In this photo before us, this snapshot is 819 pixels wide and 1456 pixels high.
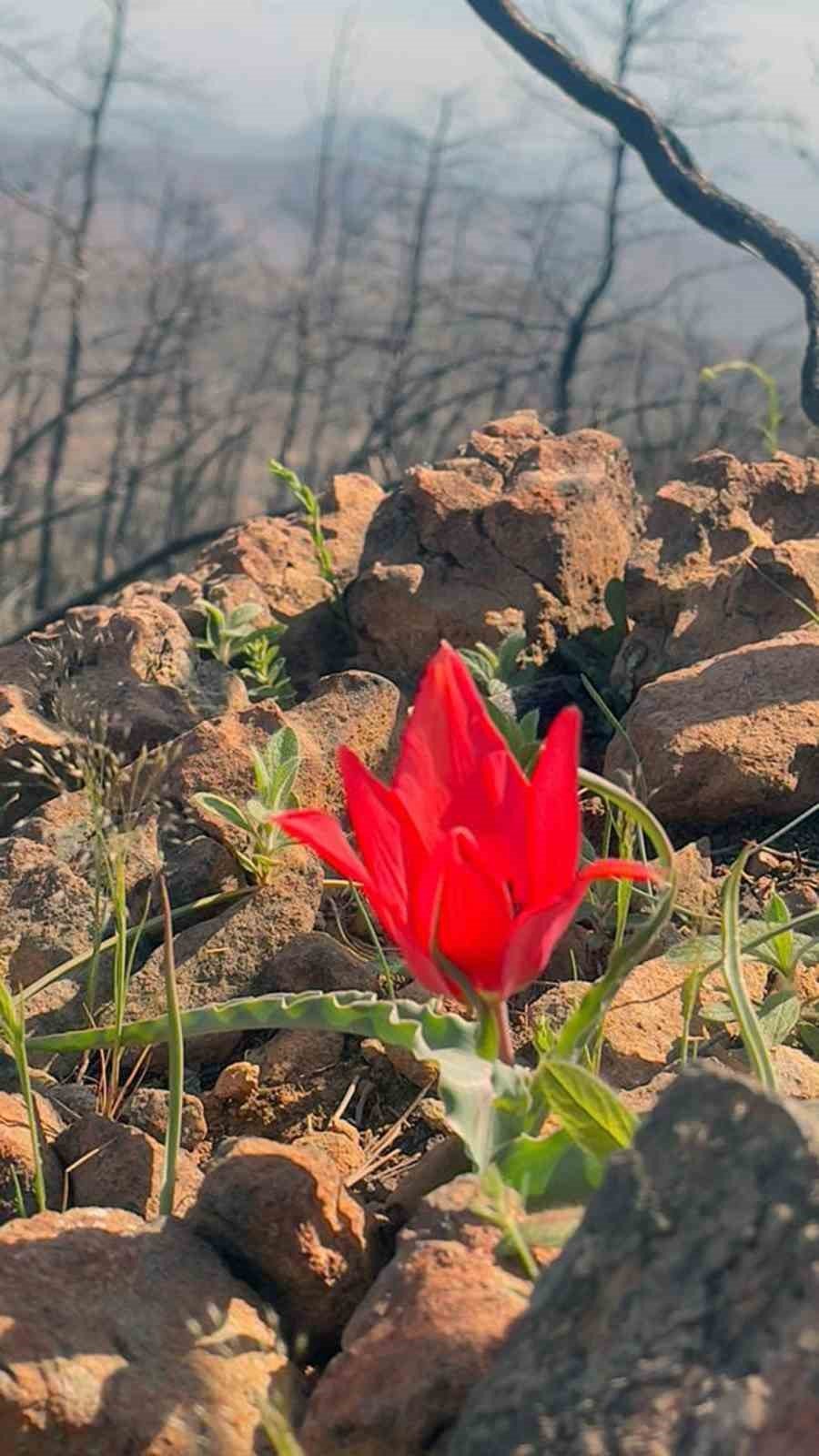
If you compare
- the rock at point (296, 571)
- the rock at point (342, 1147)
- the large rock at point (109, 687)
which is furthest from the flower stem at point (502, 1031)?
the rock at point (296, 571)

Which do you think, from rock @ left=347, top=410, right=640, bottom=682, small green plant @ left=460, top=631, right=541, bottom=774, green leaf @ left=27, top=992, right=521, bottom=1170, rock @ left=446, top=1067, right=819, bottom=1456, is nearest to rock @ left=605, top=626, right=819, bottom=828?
small green plant @ left=460, top=631, right=541, bottom=774

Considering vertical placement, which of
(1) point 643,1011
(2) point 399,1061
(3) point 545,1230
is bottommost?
(2) point 399,1061

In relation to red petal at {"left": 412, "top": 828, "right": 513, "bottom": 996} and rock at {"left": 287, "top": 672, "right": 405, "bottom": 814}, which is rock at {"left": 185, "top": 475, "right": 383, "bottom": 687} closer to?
rock at {"left": 287, "top": 672, "right": 405, "bottom": 814}

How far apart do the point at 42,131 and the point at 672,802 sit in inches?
1120

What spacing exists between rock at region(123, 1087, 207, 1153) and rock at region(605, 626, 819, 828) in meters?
0.84

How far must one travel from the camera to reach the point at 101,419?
45.2m

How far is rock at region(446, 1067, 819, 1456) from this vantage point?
100cm

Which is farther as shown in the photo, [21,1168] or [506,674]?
[506,674]

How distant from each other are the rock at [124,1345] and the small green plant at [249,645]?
145cm

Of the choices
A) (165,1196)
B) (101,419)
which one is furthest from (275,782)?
(101,419)

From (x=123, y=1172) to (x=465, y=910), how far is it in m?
0.60

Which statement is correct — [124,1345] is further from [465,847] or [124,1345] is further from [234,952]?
[234,952]

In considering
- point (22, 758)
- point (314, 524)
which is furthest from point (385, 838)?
→ point (314, 524)

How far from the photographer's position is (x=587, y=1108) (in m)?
1.33
